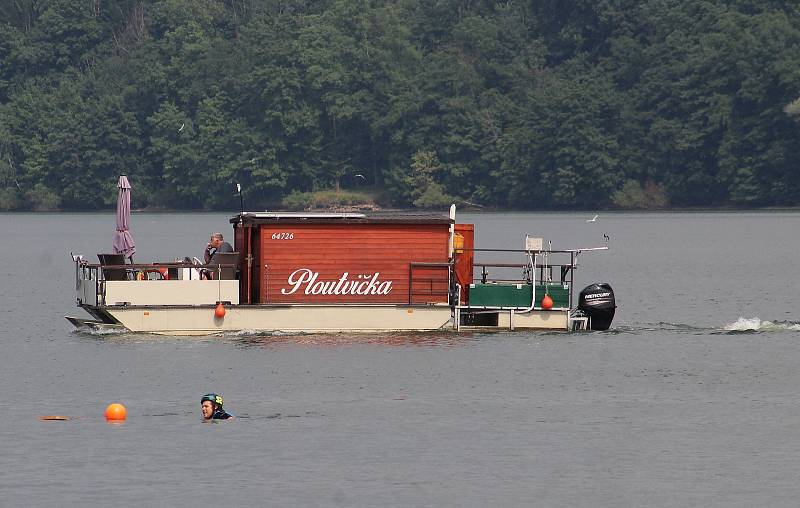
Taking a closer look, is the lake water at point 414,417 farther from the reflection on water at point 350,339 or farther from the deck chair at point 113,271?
the deck chair at point 113,271

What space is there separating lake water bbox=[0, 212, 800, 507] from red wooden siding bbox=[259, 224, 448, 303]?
1.21 m

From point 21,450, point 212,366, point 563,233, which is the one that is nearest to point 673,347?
point 212,366

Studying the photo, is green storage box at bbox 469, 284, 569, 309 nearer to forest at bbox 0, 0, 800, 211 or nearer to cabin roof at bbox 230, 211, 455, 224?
cabin roof at bbox 230, 211, 455, 224

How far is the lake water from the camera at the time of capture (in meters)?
32.2

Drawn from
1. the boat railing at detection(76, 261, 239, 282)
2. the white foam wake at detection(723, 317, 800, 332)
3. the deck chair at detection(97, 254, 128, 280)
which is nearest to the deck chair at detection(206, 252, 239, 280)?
the boat railing at detection(76, 261, 239, 282)

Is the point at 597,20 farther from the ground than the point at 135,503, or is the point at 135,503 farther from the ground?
the point at 597,20

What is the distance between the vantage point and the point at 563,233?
451ft

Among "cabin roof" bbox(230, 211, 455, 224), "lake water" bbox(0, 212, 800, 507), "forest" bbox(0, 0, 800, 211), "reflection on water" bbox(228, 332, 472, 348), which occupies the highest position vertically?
"forest" bbox(0, 0, 800, 211)

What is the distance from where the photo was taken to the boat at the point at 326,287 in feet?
159

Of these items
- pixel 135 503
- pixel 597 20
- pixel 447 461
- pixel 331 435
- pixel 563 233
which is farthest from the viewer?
pixel 597 20

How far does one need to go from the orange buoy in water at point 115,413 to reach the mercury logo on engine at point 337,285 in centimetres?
1110

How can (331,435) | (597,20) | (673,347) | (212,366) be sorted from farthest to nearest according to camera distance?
(597,20) → (673,347) → (212,366) → (331,435)

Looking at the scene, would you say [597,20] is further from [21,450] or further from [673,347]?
[21,450]

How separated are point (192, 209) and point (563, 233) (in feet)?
223
